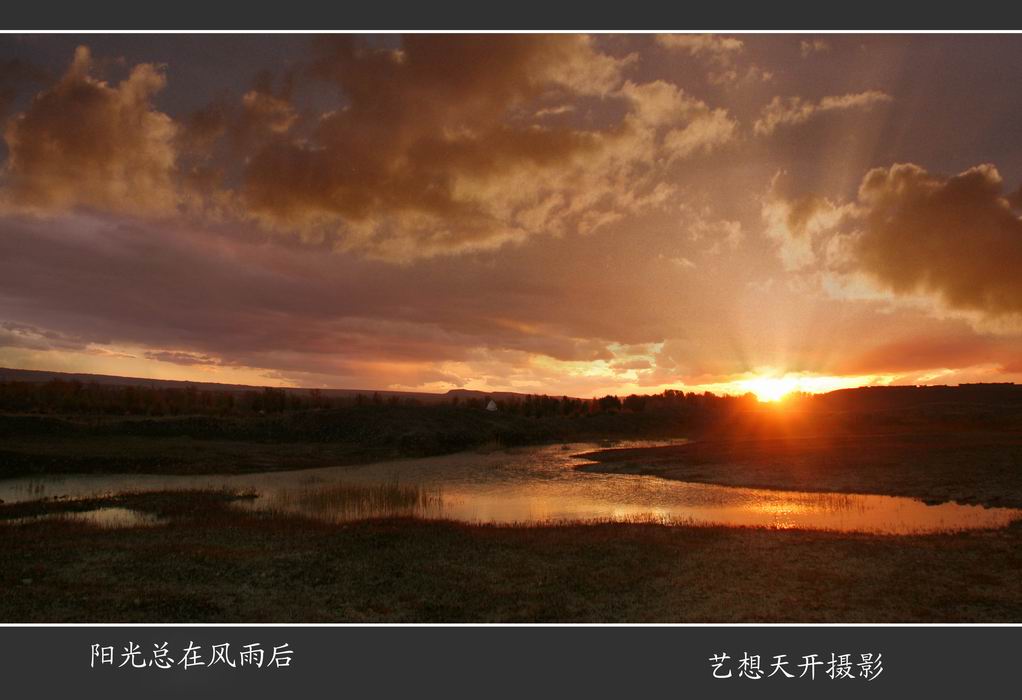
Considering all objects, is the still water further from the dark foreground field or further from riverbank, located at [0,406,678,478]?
riverbank, located at [0,406,678,478]

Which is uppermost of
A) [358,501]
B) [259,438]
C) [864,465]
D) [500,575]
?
[864,465]

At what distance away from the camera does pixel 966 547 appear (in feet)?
70.4

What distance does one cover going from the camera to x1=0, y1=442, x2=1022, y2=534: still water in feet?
101

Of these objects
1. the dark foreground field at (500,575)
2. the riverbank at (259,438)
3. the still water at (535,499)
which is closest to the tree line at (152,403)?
the riverbank at (259,438)

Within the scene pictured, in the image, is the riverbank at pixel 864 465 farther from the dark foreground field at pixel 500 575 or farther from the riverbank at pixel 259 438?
the riverbank at pixel 259 438

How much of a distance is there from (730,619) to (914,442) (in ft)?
183

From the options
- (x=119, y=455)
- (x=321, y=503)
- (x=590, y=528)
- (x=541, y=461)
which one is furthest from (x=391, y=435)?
(x=590, y=528)

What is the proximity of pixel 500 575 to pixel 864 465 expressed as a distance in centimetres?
4075

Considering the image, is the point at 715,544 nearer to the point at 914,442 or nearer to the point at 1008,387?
the point at 914,442

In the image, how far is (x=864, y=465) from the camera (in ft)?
156

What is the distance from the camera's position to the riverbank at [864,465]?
37969mm

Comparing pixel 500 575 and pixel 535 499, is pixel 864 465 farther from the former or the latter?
pixel 500 575

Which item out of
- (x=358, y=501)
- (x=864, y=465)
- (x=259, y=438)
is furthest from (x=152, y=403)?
(x=864, y=465)

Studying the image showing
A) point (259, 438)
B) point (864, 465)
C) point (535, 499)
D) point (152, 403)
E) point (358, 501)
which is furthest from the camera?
point (152, 403)
